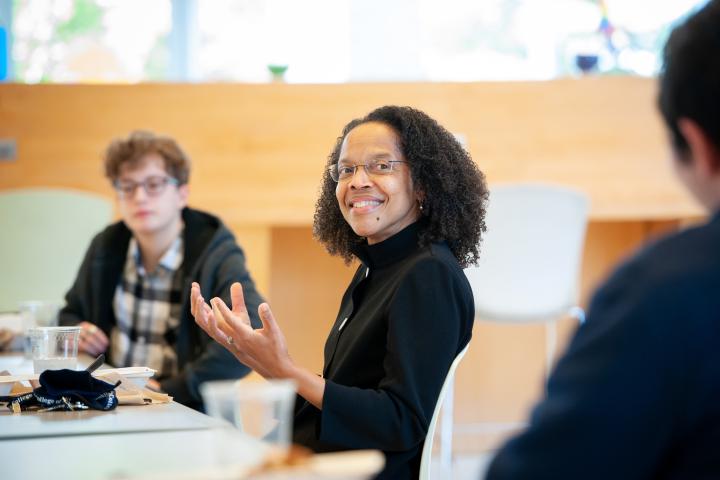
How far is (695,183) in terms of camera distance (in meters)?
0.86

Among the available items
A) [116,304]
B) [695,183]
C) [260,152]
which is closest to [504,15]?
[260,152]

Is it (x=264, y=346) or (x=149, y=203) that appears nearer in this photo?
(x=264, y=346)

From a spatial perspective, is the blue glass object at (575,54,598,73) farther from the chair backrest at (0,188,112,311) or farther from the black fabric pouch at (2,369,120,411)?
the black fabric pouch at (2,369,120,411)

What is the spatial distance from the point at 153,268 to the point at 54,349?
1.03 meters

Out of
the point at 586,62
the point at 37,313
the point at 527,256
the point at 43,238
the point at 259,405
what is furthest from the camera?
the point at 586,62

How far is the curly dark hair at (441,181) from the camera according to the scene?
1802 millimetres

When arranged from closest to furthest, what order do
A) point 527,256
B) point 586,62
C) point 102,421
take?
point 102,421 < point 527,256 < point 586,62

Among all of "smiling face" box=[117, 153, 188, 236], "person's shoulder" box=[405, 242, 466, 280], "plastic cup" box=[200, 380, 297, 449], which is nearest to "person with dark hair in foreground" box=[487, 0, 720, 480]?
"plastic cup" box=[200, 380, 297, 449]

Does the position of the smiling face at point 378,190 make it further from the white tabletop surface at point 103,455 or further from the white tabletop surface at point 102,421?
the white tabletop surface at point 103,455

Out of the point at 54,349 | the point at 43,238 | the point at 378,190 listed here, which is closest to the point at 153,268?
the point at 43,238

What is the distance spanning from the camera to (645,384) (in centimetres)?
77

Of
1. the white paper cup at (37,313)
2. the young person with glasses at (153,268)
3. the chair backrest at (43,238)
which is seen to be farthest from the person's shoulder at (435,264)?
the chair backrest at (43,238)

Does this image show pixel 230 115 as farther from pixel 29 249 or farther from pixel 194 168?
pixel 29 249

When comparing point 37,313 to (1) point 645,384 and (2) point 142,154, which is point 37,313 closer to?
(2) point 142,154
